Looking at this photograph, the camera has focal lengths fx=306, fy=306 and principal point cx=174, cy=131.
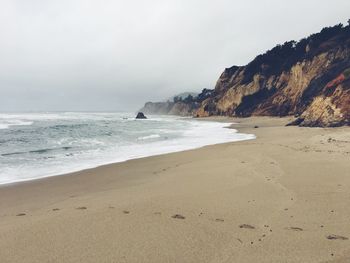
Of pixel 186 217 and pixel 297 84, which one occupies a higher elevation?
pixel 297 84

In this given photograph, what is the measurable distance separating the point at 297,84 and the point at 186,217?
54.4m

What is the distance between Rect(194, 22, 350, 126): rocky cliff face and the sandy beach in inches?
853

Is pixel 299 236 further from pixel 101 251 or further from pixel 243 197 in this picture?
pixel 101 251

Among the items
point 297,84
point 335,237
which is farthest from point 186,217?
point 297,84

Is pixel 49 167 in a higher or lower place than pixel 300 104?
lower

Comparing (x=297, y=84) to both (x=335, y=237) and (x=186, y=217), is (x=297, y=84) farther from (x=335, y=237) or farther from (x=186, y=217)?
(x=335, y=237)

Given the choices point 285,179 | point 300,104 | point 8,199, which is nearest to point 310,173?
point 285,179

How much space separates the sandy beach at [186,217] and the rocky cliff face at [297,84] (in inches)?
853

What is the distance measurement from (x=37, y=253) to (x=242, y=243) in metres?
3.18

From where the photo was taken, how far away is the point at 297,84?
55.0 m

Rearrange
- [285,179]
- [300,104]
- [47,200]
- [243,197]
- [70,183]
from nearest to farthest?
[243,197] → [47,200] → [285,179] → [70,183] → [300,104]

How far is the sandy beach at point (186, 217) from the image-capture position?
4.61m

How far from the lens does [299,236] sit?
501cm

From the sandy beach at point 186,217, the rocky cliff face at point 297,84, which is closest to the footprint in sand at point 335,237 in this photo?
the sandy beach at point 186,217
